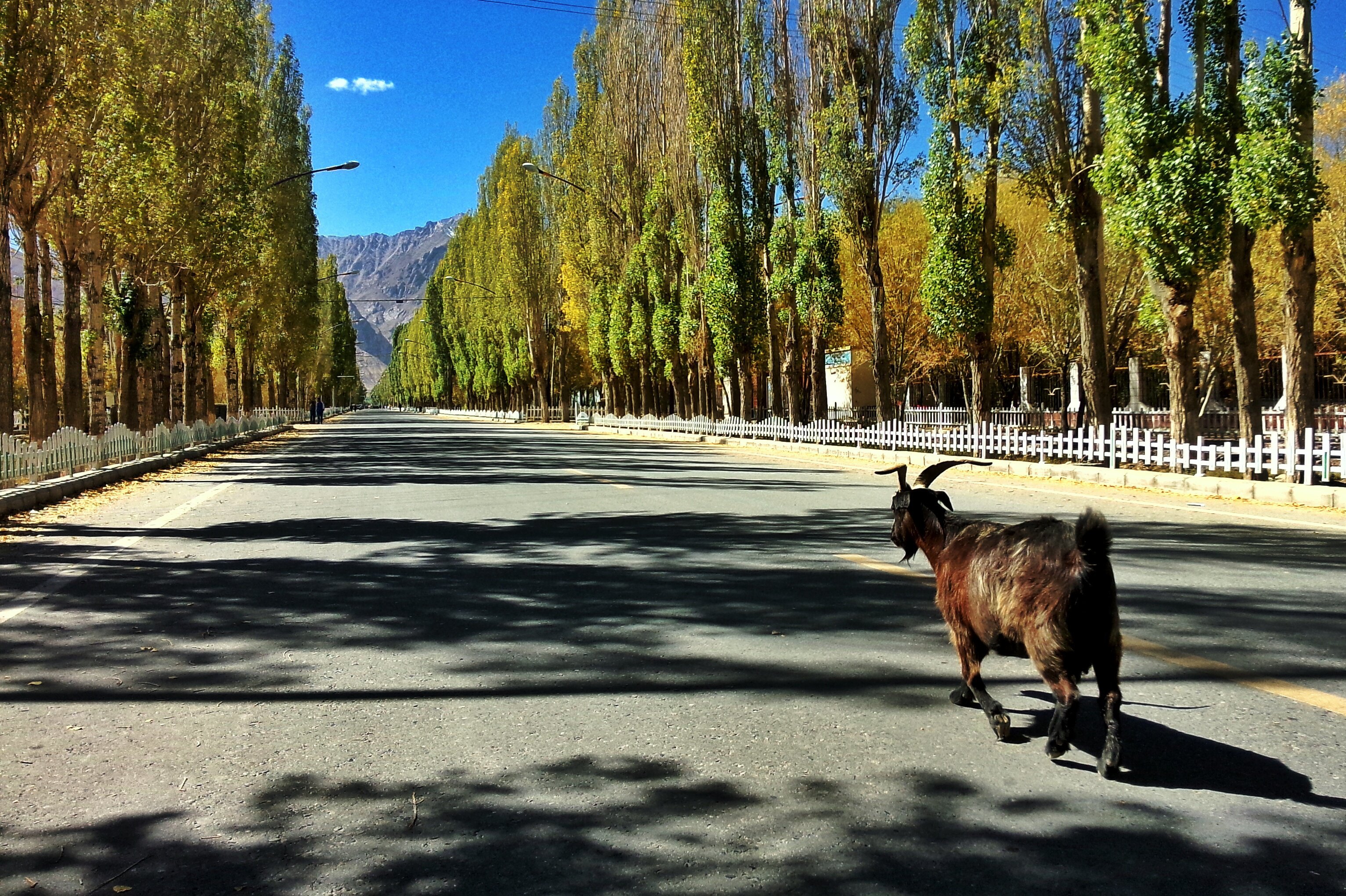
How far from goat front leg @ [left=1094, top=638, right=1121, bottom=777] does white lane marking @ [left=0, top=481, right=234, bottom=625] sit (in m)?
6.36

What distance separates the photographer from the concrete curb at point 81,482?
520 inches

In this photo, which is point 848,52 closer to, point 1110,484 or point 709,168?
point 709,168

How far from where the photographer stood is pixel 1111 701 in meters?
3.45

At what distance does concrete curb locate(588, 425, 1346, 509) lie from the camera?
13.1 meters

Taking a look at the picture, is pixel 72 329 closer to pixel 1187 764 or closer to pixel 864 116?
Result: pixel 864 116

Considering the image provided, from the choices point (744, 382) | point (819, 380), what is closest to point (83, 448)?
point (819, 380)

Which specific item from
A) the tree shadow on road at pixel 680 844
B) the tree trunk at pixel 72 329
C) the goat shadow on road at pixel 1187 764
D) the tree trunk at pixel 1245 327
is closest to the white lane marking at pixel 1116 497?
the tree trunk at pixel 1245 327

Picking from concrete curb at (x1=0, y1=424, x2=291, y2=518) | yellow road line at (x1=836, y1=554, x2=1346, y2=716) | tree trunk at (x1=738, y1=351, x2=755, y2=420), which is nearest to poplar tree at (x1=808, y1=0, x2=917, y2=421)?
tree trunk at (x1=738, y1=351, x2=755, y2=420)

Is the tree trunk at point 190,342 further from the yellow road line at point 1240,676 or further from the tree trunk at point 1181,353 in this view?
the yellow road line at point 1240,676

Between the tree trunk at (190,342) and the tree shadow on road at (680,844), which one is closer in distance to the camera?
the tree shadow on road at (680,844)

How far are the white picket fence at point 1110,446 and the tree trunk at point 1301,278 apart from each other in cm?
69

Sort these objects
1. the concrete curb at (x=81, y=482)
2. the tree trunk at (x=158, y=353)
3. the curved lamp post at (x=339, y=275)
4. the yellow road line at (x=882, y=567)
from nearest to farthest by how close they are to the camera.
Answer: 1. the yellow road line at (x=882, y=567)
2. the concrete curb at (x=81, y=482)
3. the tree trunk at (x=158, y=353)
4. the curved lamp post at (x=339, y=275)

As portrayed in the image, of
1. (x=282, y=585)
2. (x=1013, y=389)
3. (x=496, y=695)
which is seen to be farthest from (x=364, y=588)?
(x=1013, y=389)

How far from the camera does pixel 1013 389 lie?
2106 inches
